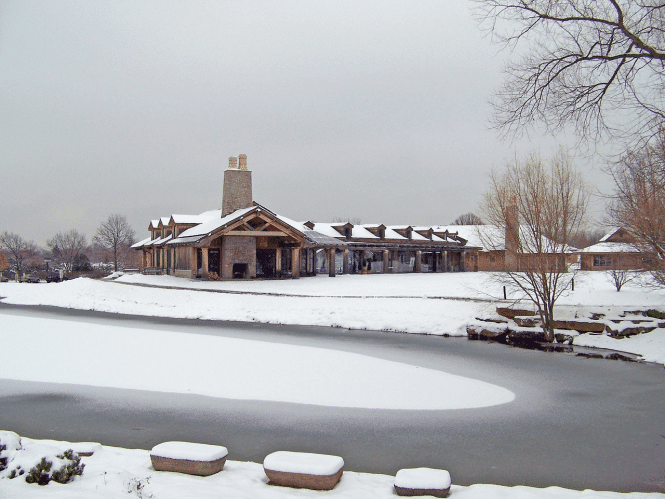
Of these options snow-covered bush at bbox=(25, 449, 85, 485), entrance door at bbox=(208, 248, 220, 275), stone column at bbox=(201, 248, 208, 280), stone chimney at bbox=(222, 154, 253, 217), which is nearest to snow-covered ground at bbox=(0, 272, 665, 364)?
stone column at bbox=(201, 248, 208, 280)

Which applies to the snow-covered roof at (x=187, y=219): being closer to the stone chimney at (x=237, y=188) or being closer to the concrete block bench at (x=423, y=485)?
the stone chimney at (x=237, y=188)

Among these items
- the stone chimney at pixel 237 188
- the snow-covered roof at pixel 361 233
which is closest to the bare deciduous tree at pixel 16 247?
the stone chimney at pixel 237 188

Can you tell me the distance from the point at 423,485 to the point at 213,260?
3241 centimetres

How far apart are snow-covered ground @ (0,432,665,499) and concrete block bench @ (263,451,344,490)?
0.08 m

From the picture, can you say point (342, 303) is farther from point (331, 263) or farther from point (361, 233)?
point (361, 233)

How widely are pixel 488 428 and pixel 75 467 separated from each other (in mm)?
6152

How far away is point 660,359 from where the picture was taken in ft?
45.5

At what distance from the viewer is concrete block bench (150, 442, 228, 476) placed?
5.79m

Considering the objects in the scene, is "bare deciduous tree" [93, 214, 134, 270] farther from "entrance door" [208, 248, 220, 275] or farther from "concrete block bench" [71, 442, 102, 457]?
"concrete block bench" [71, 442, 102, 457]

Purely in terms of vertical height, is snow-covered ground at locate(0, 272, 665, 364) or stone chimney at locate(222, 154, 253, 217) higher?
stone chimney at locate(222, 154, 253, 217)

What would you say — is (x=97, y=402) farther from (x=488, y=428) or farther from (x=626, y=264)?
(x=626, y=264)

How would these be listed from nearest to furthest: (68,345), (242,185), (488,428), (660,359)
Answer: (488,428), (660,359), (68,345), (242,185)

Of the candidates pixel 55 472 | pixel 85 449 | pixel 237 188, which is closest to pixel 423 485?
pixel 55 472

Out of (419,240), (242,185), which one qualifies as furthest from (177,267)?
(419,240)
